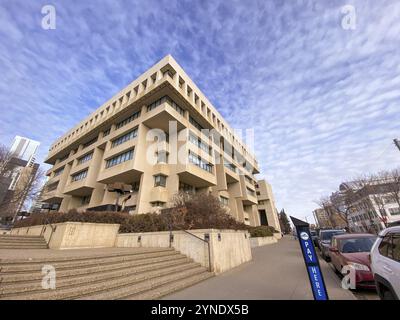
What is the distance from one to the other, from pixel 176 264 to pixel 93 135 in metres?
32.5

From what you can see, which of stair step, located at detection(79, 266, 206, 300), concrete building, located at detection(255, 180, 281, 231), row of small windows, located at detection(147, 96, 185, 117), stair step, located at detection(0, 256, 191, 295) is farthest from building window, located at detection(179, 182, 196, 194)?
concrete building, located at detection(255, 180, 281, 231)

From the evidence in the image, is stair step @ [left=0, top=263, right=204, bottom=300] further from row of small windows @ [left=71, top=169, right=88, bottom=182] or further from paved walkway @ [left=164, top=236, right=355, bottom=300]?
row of small windows @ [left=71, top=169, right=88, bottom=182]

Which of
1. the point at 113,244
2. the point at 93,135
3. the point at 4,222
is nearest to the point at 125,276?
the point at 113,244

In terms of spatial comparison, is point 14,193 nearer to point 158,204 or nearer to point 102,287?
point 158,204

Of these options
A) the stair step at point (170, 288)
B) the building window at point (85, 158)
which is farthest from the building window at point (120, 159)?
the stair step at point (170, 288)

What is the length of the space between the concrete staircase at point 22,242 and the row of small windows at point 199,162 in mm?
15302

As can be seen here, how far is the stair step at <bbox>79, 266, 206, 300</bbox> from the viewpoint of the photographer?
4.28 metres

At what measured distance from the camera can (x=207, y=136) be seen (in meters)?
29.6

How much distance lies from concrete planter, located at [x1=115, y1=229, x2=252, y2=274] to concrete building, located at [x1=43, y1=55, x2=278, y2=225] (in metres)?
9.24

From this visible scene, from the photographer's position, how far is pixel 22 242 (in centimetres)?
1074
